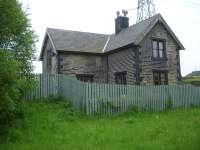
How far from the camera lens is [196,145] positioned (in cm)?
1133

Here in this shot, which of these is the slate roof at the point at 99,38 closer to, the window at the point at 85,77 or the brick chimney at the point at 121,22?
the brick chimney at the point at 121,22

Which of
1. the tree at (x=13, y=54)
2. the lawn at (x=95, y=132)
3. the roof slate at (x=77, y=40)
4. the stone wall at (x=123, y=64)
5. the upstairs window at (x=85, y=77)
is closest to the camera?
the lawn at (x=95, y=132)

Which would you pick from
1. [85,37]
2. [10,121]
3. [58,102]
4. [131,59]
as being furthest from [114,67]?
[10,121]

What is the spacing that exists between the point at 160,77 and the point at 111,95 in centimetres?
1045

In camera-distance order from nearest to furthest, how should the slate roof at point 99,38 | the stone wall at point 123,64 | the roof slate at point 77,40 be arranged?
the stone wall at point 123,64
the slate roof at point 99,38
the roof slate at point 77,40

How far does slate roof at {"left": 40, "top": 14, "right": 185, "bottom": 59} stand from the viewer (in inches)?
1117

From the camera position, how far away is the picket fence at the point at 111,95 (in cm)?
1857

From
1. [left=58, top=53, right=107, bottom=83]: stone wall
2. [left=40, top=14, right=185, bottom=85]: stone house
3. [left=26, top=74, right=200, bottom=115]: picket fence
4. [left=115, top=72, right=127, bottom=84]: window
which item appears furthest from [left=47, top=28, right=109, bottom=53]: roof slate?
[left=26, top=74, right=200, bottom=115]: picket fence

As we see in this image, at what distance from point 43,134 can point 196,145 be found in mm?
5931

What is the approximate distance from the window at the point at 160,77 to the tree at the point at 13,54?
13414 millimetres

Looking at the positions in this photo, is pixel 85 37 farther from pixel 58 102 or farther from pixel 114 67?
pixel 58 102

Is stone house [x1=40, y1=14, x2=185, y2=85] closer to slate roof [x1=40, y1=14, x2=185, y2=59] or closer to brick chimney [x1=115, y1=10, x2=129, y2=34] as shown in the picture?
slate roof [x1=40, y1=14, x2=185, y2=59]

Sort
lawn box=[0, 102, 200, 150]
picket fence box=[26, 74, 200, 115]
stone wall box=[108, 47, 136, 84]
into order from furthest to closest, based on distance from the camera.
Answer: stone wall box=[108, 47, 136, 84] → picket fence box=[26, 74, 200, 115] → lawn box=[0, 102, 200, 150]

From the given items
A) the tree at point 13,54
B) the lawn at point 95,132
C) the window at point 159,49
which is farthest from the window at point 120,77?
the tree at point 13,54
